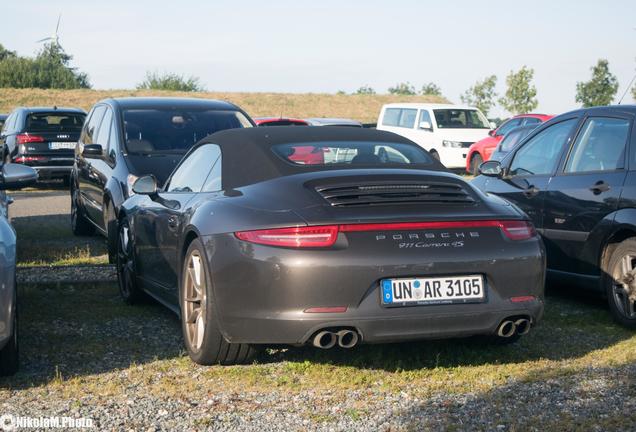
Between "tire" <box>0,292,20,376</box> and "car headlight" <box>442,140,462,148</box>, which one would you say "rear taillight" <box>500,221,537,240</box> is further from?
"car headlight" <box>442,140,462,148</box>

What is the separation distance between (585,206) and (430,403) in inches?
124

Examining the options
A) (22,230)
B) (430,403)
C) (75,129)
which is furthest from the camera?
(75,129)

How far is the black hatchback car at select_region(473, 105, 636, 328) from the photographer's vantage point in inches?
286

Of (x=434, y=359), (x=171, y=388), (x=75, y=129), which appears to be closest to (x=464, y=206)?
(x=434, y=359)

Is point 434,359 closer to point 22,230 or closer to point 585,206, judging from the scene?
point 585,206

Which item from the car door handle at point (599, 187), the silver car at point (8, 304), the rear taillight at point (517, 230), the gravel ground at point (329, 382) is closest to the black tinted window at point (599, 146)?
the car door handle at point (599, 187)

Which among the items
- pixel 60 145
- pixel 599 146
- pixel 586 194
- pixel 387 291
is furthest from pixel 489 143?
pixel 387 291

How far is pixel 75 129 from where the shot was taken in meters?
22.0

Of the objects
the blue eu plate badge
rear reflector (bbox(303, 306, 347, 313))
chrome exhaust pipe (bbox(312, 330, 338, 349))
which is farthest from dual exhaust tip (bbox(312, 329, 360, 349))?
the blue eu plate badge

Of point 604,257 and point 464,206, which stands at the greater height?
point 464,206

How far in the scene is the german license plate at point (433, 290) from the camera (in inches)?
211

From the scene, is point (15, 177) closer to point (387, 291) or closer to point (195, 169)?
point (195, 169)

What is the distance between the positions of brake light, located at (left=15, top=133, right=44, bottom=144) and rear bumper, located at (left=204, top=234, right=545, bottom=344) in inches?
673

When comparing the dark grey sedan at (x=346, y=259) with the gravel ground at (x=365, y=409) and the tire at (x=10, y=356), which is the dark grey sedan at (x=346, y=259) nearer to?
the gravel ground at (x=365, y=409)
